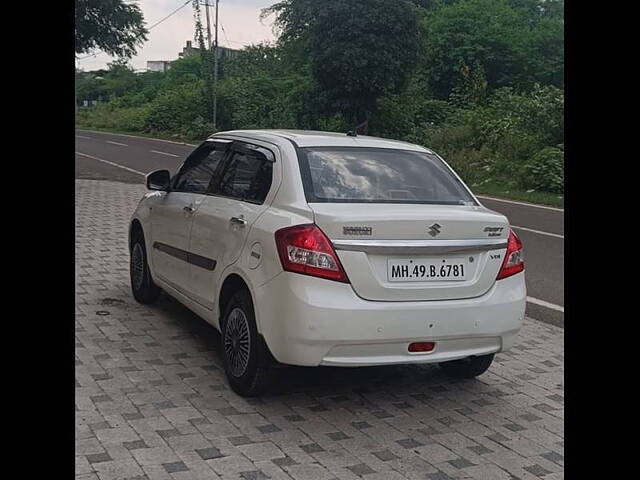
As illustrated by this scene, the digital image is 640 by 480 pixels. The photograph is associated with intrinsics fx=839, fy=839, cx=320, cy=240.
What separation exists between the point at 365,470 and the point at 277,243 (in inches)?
52.3

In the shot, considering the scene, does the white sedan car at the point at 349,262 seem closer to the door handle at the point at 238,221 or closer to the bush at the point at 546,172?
the door handle at the point at 238,221

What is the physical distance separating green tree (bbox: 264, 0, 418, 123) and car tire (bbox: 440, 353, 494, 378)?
2299cm

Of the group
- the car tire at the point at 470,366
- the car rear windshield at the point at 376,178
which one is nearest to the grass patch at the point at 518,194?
the car tire at the point at 470,366

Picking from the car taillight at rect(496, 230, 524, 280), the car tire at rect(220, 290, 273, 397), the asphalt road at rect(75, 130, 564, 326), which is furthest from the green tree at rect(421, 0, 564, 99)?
the car tire at rect(220, 290, 273, 397)

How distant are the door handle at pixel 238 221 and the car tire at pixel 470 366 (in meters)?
1.69

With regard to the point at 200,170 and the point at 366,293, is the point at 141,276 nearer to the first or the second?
the point at 200,170

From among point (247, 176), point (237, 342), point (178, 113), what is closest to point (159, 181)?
point (247, 176)

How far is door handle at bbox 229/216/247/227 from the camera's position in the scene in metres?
A: 5.12

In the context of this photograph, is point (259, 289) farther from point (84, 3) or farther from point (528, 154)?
point (528, 154)

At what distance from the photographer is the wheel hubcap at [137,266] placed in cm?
721

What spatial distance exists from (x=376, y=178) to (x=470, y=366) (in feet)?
4.68

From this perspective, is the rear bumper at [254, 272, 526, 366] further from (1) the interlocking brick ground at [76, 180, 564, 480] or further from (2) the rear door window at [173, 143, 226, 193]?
(2) the rear door window at [173, 143, 226, 193]

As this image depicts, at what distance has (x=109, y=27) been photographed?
19.8 metres

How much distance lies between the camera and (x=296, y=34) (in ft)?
99.3
